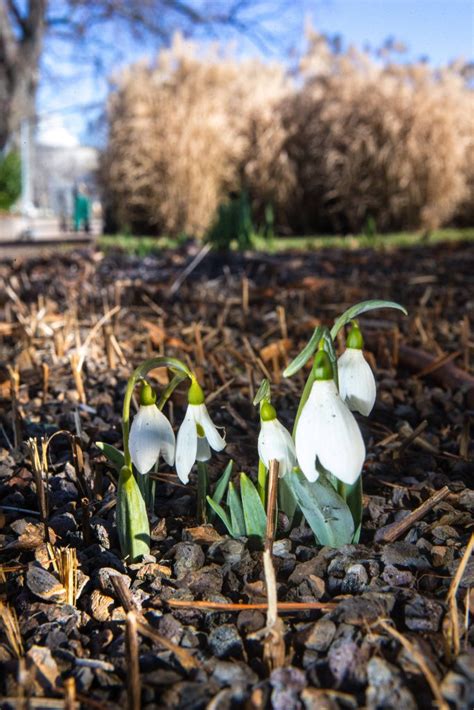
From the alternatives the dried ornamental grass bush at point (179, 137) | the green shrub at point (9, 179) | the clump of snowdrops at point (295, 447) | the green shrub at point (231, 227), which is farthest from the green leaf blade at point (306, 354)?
the green shrub at point (9, 179)

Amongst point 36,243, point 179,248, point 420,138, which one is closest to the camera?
point 179,248

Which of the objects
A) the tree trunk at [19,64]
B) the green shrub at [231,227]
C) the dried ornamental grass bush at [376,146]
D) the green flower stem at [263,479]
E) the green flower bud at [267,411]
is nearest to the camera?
the green flower bud at [267,411]

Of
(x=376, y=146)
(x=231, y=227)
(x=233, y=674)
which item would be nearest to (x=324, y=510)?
(x=233, y=674)

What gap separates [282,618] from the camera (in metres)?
0.94

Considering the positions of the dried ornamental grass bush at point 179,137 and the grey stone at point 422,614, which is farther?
the dried ornamental grass bush at point 179,137

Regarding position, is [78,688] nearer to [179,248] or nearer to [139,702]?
[139,702]

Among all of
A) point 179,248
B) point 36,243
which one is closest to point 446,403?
point 179,248

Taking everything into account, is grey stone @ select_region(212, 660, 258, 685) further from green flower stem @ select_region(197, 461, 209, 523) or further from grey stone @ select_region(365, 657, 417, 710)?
green flower stem @ select_region(197, 461, 209, 523)

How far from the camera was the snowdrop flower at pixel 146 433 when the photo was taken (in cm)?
104

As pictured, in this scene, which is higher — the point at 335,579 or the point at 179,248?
the point at 179,248

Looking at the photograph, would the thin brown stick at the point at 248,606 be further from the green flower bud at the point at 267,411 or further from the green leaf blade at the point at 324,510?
the green flower bud at the point at 267,411

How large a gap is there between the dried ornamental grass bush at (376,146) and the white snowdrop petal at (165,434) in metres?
8.11

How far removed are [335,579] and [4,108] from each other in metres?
18.6

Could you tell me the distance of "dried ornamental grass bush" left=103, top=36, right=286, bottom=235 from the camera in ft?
27.6
